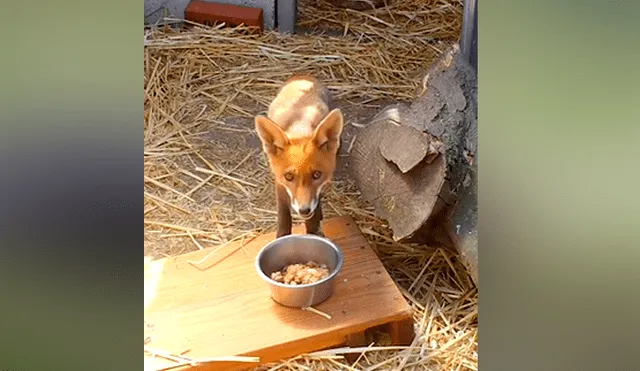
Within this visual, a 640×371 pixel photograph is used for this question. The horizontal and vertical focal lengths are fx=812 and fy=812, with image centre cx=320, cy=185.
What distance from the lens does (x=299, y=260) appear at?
5.78 ft

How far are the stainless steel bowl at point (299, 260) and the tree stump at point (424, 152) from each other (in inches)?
8.1

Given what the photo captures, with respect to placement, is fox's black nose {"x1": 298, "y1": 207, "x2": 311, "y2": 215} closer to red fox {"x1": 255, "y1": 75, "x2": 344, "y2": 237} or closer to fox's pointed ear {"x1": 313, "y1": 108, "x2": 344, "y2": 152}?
red fox {"x1": 255, "y1": 75, "x2": 344, "y2": 237}

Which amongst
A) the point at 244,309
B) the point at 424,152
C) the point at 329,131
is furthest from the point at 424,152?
the point at 244,309

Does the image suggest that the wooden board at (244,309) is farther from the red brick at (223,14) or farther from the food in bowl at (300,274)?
the red brick at (223,14)

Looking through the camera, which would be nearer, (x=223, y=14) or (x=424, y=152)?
(x=424, y=152)

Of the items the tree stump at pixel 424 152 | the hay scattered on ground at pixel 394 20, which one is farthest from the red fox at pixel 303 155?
the hay scattered on ground at pixel 394 20

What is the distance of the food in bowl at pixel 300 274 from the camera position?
1.72 m

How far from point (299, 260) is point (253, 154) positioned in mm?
487

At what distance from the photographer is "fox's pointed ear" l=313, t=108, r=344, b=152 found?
1.62 meters

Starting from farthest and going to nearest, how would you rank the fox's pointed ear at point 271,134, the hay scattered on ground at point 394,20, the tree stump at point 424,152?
the hay scattered on ground at point 394,20 < the tree stump at point 424,152 < the fox's pointed ear at point 271,134

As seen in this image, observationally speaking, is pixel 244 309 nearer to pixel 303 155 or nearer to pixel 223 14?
pixel 303 155
